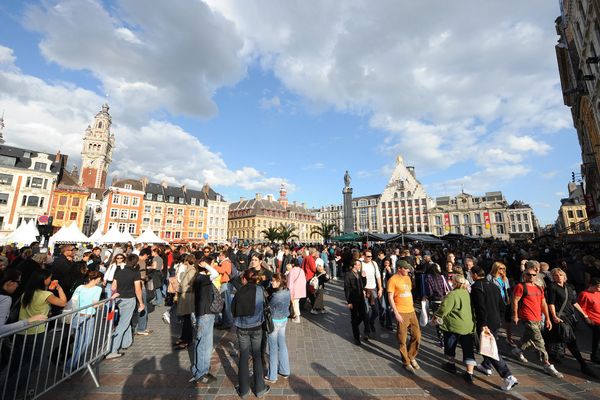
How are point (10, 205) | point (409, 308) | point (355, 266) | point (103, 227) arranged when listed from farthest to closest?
point (103, 227), point (10, 205), point (355, 266), point (409, 308)

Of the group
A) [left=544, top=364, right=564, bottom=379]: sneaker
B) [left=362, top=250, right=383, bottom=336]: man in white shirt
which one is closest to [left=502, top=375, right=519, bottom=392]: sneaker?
[left=544, top=364, right=564, bottom=379]: sneaker

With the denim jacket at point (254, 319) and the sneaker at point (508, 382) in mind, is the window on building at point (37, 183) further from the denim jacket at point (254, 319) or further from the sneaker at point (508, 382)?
the sneaker at point (508, 382)

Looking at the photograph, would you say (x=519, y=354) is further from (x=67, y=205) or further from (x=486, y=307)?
(x=67, y=205)

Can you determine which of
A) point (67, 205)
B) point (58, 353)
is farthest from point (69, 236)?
point (67, 205)

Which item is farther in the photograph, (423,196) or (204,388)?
(423,196)

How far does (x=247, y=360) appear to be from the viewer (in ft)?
13.7

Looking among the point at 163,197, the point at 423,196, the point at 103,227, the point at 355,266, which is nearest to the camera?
the point at 355,266

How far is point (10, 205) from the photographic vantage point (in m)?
35.7

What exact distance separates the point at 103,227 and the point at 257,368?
55.8 meters

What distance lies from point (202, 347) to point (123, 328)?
241 centimetres

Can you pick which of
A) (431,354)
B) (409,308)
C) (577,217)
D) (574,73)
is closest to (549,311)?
(431,354)

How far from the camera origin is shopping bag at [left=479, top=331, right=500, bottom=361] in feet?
13.8

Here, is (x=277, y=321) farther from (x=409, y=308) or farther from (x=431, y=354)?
(x=431, y=354)

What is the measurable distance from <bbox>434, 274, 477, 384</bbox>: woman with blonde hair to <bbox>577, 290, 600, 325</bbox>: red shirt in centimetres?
254
